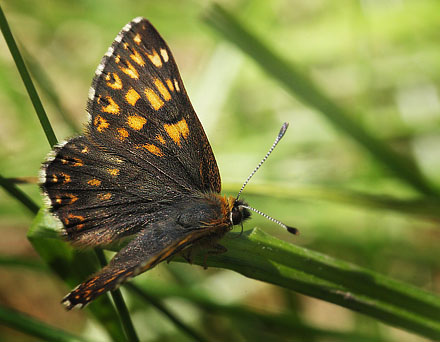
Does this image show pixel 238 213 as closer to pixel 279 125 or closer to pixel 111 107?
pixel 111 107

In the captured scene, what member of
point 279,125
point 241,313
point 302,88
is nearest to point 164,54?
point 302,88

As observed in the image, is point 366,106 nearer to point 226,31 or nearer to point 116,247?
point 226,31

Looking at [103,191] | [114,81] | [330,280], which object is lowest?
[330,280]

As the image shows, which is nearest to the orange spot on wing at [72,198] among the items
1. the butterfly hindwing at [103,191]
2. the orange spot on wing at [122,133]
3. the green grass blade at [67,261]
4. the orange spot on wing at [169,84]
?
the butterfly hindwing at [103,191]

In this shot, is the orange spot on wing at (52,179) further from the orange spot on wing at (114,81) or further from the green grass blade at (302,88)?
the green grass blade at (302,88)

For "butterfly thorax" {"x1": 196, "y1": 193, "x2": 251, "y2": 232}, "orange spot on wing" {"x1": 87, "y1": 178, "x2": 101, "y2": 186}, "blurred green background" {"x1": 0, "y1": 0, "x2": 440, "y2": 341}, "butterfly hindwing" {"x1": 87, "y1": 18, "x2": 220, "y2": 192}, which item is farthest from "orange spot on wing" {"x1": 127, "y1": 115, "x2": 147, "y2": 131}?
"blurred green background" {"x1": 0, "y1": 0, "x2": 440, "y2": 341}

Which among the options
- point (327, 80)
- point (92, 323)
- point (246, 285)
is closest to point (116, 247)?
point (92, 323)

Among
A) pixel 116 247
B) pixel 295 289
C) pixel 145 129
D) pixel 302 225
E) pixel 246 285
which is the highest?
pixel 145 129
